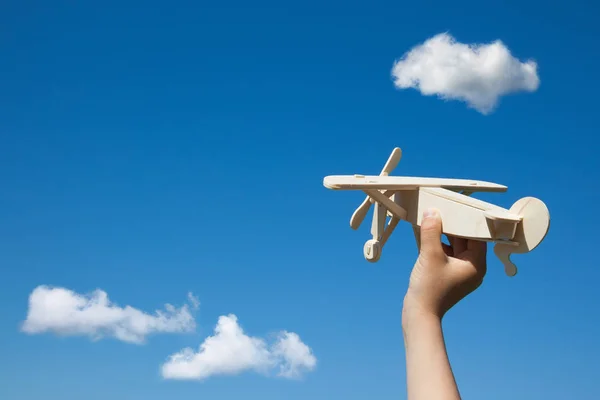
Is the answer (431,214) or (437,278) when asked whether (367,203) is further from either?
(437,278)

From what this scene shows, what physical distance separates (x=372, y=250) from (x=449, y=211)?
107 cm

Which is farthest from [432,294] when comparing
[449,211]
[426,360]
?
[449,211]

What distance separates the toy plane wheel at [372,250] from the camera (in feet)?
19.3

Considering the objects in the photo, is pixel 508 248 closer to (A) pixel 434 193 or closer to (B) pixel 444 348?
(A) pixel 434 193

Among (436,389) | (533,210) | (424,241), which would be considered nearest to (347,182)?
(424,241)

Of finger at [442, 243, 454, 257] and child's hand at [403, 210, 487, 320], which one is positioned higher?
finger at [442, 243, 454, 257]

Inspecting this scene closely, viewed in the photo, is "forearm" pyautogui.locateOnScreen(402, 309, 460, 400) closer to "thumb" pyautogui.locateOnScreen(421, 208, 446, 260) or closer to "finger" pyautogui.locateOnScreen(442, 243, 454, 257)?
Answer: "thumb" pyautogui.locateOnScreen(421, 208, 446, 260)

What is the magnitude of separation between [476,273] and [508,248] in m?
0.52

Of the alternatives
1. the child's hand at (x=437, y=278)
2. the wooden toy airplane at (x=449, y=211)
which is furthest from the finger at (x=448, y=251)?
the child's hand at (x=437, y=278)

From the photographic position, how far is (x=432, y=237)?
4.48 meters

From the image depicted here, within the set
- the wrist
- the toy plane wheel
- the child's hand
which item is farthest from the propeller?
the wrist

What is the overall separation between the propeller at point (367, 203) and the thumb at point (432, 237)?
5.39ft

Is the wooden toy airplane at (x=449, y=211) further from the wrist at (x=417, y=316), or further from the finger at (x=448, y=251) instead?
the wrist at (x=417, y=316)

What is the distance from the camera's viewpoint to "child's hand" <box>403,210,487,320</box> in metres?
4.36
